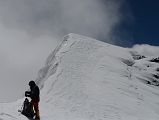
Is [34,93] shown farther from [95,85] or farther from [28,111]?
[95,85]

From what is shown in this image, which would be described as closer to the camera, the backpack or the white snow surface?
the backpack

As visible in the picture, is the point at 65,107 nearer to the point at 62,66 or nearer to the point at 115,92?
the point at 115,92

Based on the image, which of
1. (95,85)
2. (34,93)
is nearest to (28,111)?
(34,93)

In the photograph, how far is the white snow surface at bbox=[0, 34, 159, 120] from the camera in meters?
31.4

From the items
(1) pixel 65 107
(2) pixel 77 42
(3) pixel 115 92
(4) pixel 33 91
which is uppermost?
(2) pixel 77 42

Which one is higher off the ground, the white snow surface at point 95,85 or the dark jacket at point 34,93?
the white snow surface at point 95,85

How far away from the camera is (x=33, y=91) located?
81.9 ft

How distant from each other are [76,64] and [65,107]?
39.7ft

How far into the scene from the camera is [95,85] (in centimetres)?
3875

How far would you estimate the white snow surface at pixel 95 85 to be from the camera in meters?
31.4

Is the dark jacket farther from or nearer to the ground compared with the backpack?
farther from the ground

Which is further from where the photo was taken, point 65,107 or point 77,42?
point 77,42

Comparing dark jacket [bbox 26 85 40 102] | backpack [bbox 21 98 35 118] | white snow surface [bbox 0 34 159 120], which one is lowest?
A: backpack [bbox 21 98 35 118]

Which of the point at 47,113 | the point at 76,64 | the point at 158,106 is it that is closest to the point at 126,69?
the point at 76,64
